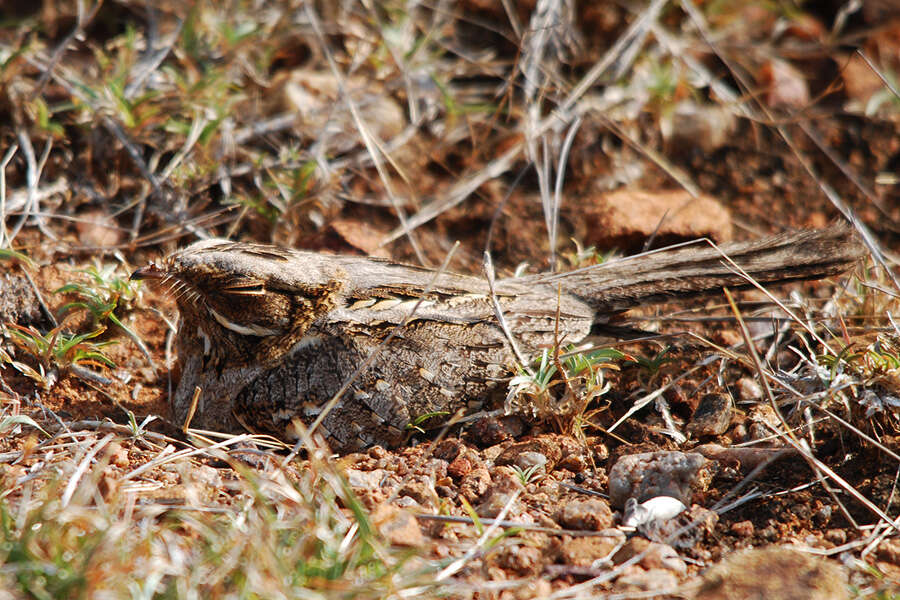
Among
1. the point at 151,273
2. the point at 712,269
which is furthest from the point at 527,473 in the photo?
the point at 151,273

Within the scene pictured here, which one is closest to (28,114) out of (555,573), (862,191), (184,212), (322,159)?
(184,212)

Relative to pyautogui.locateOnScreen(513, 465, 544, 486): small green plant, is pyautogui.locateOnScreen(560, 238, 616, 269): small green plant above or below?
above

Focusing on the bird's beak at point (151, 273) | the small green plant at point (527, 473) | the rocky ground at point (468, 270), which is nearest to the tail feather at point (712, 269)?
the rocky ground at point (468, 270)

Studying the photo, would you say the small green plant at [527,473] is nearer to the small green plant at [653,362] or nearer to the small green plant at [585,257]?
the small green plant at [653,362]

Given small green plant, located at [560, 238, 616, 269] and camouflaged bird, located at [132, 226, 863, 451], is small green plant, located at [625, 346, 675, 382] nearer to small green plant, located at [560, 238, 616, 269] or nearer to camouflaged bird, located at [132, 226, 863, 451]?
camouflaged bird, located at [132, 226, 863, 451]

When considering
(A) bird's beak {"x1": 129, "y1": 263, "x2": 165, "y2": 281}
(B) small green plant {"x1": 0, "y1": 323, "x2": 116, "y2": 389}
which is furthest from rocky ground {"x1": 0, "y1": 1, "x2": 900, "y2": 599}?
(A) bird's beak {"x1": 129, "y1": 263, "x2": 165, "y2": 281}
